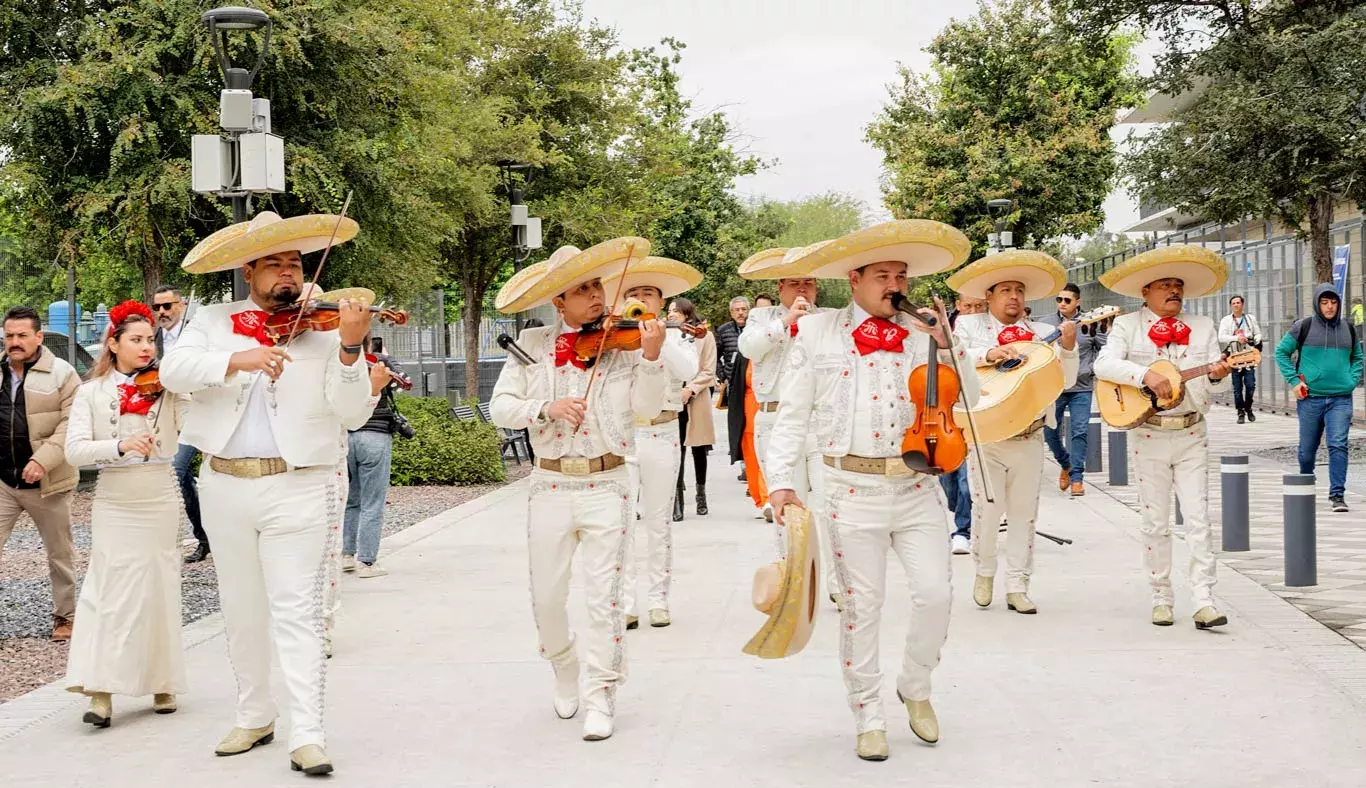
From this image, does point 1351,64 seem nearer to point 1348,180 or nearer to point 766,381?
point 1348,180

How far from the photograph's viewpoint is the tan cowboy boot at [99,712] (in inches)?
268

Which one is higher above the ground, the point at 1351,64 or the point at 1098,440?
the point at 1351,64

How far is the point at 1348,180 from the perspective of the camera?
61.5 ft

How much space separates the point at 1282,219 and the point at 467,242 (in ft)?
50.4

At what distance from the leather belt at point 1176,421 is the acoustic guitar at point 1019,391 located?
0.55 metres

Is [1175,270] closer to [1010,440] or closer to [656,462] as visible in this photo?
[1010,440]

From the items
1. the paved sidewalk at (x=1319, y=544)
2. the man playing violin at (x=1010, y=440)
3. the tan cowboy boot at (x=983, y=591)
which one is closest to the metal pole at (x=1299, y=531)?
the paved sidewalk at (x=1319, y=544)

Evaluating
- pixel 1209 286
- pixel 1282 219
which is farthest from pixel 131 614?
pixel 1282 219

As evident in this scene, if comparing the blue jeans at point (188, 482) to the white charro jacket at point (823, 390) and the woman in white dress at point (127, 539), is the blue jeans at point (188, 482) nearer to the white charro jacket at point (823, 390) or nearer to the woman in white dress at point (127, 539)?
the woman in white dress at point (127, 539)

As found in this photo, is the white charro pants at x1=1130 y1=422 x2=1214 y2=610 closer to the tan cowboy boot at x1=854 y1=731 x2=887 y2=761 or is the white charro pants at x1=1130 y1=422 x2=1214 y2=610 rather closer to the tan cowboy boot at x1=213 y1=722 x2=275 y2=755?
the tan cowboy boot at x1=854 y1=731 x2=887 y2=761

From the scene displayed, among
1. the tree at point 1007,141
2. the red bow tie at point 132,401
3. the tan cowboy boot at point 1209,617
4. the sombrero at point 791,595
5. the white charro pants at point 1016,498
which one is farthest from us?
the tree at point 1007,141

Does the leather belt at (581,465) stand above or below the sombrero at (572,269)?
below

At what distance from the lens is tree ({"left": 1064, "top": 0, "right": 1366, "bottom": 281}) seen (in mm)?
18438

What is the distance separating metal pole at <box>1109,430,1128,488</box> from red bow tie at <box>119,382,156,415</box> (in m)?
A: 11.5
